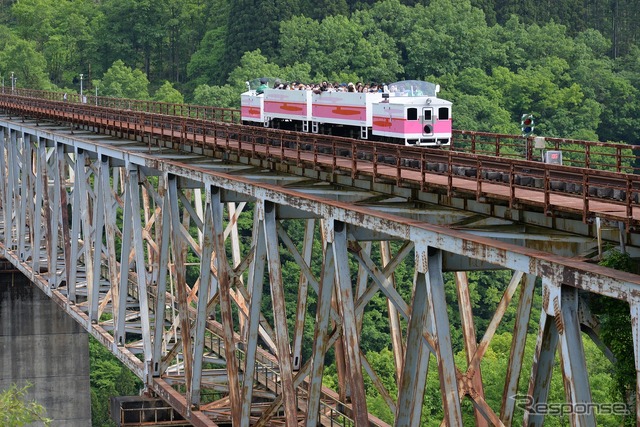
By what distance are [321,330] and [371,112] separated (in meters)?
15.7

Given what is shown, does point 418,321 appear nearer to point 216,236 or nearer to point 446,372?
point 446,372

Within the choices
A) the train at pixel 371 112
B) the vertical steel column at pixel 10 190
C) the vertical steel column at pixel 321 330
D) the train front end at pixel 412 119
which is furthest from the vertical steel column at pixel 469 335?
the vertical steel column at pixel 10 190

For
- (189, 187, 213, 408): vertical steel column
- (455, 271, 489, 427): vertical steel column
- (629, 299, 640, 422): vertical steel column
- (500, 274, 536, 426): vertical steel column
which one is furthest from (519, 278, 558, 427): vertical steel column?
(189, 187, 213, 408): vertical steel column

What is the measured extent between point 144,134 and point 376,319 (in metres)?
49.8

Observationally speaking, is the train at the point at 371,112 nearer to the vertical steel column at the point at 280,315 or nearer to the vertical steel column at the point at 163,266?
the vertical steel column at the point at 163,266

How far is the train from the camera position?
3891 centimetres

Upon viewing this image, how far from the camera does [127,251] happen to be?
132 ft

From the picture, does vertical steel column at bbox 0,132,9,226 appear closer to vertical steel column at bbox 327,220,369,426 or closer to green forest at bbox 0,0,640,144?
vertical steel column at bbox 327,220,369,426

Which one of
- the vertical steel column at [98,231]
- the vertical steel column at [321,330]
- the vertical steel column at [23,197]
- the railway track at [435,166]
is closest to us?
the railway track at [435,166]

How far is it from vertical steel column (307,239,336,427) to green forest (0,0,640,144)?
309 ft

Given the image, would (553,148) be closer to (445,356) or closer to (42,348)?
(445,356)

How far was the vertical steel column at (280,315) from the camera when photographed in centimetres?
2786

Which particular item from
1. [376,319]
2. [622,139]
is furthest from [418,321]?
[622,139]

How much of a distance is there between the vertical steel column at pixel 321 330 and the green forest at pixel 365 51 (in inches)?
2921
